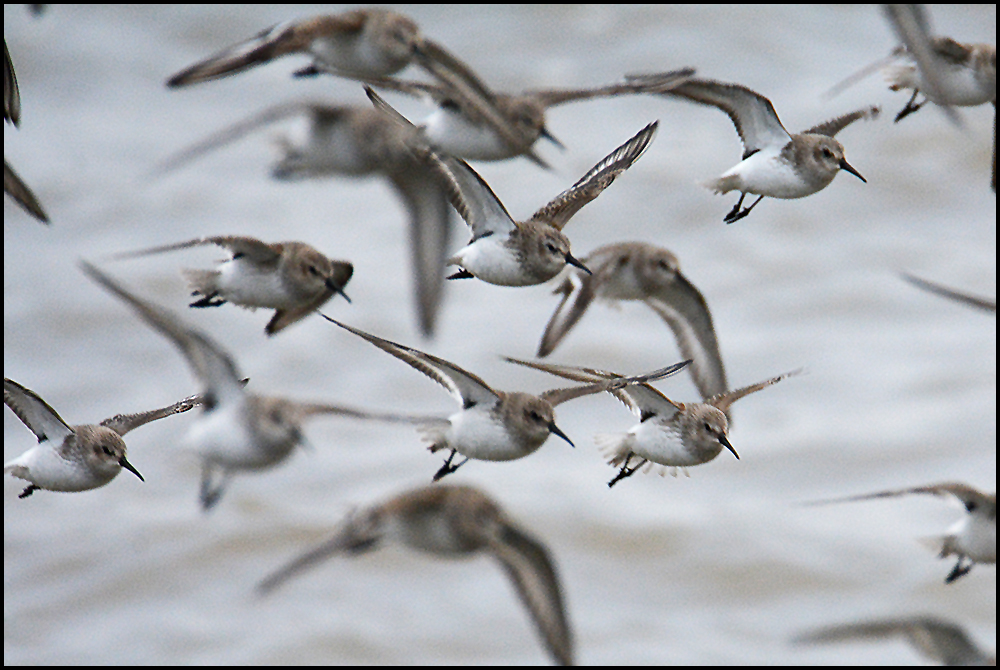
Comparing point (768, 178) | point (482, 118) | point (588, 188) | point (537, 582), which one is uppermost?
point (768, 178)

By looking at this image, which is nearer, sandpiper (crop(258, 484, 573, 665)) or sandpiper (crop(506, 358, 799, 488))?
sandpiper (crop(506, 358, 799, 488))

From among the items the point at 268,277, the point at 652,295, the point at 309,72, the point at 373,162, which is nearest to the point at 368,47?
the point at 309,72

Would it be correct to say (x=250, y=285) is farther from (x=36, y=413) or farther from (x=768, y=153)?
(x=768, y=153)

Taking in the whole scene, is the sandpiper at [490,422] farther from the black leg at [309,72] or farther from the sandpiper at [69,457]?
the black leg at [309,72]

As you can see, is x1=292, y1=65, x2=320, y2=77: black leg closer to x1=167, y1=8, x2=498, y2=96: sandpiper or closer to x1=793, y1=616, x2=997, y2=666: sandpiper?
x1=167, y1=8, x2=498, y2=96: sandpiper

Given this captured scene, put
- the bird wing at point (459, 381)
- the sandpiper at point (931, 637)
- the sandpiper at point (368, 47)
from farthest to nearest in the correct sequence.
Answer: the sandpiper at point (931, 637), the sandpiper at point (368, 47), the bird wing at point (459, 381)

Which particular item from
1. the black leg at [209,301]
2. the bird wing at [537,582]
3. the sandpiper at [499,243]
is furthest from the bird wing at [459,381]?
the bird wing at [537,582]

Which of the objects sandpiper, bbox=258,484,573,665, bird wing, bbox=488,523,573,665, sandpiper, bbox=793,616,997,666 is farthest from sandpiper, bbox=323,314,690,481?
sandpiper, bbox=793,616,997,666

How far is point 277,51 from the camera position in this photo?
4629 mm

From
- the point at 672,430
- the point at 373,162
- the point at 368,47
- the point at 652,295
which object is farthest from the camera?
the point at 373,162

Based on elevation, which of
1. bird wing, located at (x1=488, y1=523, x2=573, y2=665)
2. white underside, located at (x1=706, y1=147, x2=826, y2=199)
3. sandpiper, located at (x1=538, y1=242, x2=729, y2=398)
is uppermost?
white underside, located at (x1=706, y1=147, x2=826, y2=199)

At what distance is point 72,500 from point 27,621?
1268 millimetres

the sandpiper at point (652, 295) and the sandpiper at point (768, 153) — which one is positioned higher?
the sandpiper at point (768, 153)

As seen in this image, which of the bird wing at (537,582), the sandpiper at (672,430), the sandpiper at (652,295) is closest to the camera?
the sandpiper at (672,430)
